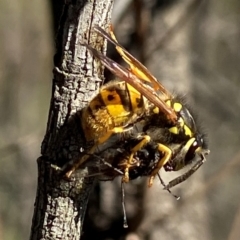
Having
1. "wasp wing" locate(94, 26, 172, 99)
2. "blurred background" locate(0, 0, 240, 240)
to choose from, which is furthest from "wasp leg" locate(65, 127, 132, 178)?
"blurred background" locate(0, 0, 240, 240)

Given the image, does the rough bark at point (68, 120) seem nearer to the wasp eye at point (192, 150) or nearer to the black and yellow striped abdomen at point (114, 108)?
the black and yellow striped abdomen at point (114, 108)

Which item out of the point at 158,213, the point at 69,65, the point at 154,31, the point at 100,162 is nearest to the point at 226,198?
the point at 158,213

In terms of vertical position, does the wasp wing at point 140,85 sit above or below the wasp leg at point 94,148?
above

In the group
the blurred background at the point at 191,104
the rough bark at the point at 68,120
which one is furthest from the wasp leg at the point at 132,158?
the blurred background at the point at 191,104

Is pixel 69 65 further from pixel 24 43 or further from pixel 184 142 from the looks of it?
pixel 24 43

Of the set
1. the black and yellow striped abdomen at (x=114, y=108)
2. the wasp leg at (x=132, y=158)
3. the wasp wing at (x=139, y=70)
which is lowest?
the wasp leg at (x=132, y=158)

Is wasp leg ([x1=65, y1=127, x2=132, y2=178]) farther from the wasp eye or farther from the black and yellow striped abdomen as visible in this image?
the wasp eye
